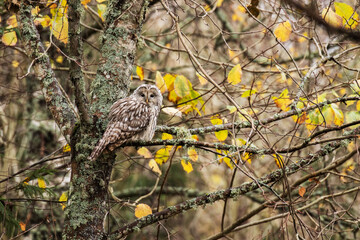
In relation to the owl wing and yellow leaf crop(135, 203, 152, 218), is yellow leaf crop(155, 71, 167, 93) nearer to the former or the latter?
the owl wing

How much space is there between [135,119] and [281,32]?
70.7 inches

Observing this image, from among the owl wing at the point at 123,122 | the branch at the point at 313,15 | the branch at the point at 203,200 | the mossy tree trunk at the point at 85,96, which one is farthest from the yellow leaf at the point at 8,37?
the branch at the point at 313,15

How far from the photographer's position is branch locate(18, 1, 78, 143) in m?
3.65

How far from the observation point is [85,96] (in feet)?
10.9

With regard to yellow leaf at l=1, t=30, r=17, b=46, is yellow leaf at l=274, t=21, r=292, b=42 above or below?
below

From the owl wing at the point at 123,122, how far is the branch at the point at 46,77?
1.12 ft

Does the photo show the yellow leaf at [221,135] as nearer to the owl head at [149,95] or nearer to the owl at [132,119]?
the owl at [132,119]

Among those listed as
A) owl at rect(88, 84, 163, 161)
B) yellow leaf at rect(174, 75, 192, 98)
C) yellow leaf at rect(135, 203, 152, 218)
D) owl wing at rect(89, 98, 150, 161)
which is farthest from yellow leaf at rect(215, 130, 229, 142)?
yellow leaf at rect(135, 203, 152, 218)

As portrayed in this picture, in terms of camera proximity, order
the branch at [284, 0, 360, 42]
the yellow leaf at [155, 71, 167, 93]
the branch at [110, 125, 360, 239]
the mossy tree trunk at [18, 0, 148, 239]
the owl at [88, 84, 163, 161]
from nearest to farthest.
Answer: the branch at [284, 0, 360, 42], the mossy tree trunk at [18, 0, 148, 239], the branch at [110, 125, 360, 239], the owl at [88, 84, 163, 161], the yellow leaf at [155, 71, 167, 93]

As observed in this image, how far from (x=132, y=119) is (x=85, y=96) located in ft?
4.63

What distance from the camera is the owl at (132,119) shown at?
3.59 m

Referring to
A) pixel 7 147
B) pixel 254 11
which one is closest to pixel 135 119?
pixel 254 11

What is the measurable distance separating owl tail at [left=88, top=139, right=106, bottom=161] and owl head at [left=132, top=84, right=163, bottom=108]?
6.14 feet

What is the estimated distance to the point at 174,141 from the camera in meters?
3.47
